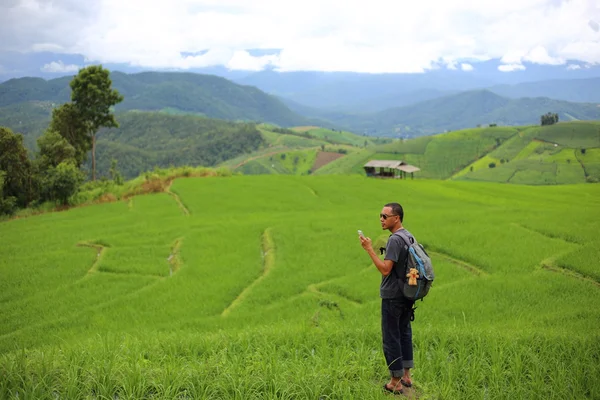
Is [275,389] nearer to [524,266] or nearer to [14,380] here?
[14,380]

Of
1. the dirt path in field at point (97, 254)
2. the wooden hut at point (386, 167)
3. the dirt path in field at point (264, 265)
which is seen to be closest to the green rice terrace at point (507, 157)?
the wooden hut at point (386, 167)

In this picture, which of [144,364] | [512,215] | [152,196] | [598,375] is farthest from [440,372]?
[152,196]

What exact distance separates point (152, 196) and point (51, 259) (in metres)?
13.4

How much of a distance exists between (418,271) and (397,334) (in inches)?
43.7

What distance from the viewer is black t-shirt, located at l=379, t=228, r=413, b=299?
6031 millimetres

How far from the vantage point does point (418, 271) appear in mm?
5941

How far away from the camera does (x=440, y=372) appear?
7.28m

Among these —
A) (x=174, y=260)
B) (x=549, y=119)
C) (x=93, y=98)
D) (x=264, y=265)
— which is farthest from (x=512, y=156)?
(x=174, y=260)

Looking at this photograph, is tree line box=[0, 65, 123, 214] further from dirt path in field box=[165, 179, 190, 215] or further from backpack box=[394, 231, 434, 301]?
backpack box=[394, 231, 434, 301]

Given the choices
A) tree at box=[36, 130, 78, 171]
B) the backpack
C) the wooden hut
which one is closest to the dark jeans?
the backpack

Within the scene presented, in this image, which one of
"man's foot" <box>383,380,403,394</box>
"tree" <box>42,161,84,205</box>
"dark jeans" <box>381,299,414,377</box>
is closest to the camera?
"dark jeans" <box>381,299,414,377</box>

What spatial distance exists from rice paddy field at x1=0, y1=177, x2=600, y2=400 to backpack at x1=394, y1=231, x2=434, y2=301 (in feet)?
5.17

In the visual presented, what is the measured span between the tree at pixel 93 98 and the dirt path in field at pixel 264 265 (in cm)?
3201

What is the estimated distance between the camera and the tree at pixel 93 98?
43812 mm
